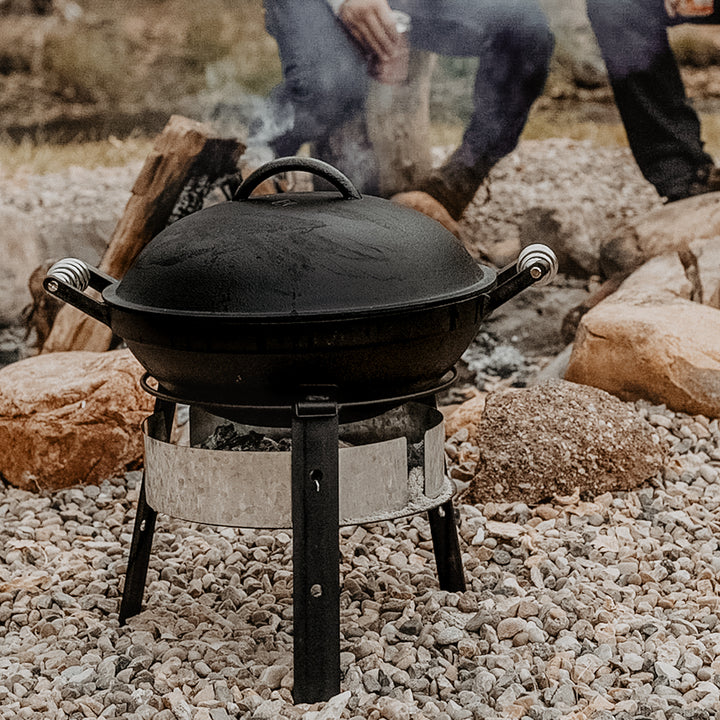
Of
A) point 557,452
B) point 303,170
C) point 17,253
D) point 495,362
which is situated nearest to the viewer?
point 303,170

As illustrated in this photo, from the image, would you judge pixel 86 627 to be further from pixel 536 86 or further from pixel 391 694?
pixel 536 86

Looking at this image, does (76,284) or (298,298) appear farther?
(76,284)

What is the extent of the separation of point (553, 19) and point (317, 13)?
124cm

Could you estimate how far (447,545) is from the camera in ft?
9.27

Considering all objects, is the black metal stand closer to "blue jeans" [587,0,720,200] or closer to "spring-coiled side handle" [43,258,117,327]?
"spring-coiled side handle" [43,258,117,327]

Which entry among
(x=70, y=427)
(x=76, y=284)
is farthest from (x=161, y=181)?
(x=76, y=284)

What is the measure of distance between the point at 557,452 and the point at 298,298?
159cm

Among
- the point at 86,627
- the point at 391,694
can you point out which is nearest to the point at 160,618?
the point at 86,627

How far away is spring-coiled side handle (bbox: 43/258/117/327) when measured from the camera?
236 cm

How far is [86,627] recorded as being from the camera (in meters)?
2.71

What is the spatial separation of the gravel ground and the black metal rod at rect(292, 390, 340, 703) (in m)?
0.07

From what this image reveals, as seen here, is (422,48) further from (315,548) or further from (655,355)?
(315,548)

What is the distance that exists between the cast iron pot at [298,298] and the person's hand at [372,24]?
8.89 feet

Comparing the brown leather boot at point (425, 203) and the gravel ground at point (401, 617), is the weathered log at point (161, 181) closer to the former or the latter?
the brown leather boot at point (425, 203)
